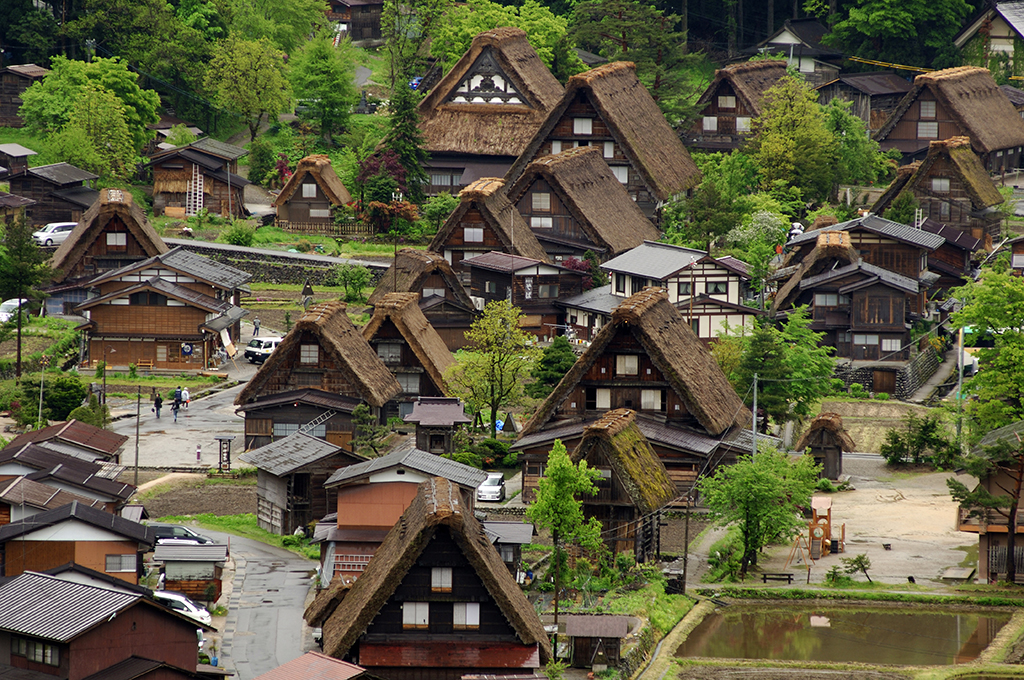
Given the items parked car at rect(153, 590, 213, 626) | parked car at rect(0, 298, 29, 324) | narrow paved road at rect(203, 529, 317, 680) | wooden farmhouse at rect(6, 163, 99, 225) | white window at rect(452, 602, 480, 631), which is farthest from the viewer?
wooden farmhouse at rect(6, 163, 99, 225)

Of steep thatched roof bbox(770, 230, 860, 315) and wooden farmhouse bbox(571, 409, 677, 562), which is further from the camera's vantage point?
steep thatched roof bbox(770, 230, 860, 315)

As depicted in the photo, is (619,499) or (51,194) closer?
(619,499)

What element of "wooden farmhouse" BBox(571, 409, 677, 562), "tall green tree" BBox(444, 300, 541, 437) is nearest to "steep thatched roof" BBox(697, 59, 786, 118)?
"tall green tree" BBox(444, 300, 541, 437)

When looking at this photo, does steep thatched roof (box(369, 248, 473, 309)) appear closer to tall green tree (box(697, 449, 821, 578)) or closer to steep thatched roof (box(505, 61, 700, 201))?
steep thatched roof (box(505, 61, 700, 201))

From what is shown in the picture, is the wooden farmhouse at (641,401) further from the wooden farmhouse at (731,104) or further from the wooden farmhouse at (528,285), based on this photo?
the wooden farmhouse at (731,104)

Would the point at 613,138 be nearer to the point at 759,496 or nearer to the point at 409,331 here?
the point at 409,331

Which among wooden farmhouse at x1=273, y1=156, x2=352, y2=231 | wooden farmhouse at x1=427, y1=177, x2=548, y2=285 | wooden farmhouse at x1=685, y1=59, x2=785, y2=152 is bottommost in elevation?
wooden farmhouse at x1=427, y1=177, x2=548, y2=285

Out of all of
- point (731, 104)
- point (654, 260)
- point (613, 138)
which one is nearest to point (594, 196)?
point (613, 138)

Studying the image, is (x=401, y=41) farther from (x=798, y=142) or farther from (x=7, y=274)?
(x=7, y=274)
